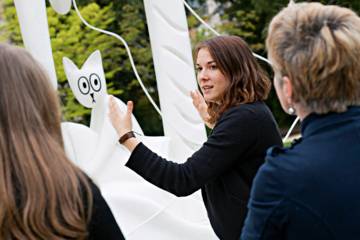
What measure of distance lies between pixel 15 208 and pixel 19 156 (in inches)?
4.6

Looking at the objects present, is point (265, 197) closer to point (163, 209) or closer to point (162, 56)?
point (163, 209)

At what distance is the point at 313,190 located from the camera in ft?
4.93

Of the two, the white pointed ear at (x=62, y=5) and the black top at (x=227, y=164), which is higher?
the white pointed ear at (x=62, y=5)

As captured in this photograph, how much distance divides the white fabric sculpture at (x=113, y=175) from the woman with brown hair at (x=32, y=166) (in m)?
2.50

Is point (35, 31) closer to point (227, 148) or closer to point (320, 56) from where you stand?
point (227, 148)

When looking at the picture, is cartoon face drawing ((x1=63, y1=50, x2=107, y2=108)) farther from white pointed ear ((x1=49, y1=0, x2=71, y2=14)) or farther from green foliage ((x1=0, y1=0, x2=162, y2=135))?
green foliage ((x1=0, y1=0, x2=162, y2=135))

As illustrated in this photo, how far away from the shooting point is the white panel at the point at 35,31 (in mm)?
3746

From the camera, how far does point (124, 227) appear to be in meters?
3.94

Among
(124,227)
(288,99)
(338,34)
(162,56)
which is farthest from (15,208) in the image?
(162,56)

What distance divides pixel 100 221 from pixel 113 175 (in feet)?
8.61

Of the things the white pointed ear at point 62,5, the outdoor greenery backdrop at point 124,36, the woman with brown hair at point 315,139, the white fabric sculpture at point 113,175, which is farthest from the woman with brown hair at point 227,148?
the outdoor greenery backdrop at point 124,36

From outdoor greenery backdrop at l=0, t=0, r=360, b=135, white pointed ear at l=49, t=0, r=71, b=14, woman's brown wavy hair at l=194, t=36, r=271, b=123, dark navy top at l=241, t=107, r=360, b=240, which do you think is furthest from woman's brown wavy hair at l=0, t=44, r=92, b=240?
outdoor greenery backdrop at l=0, t=0, r=360, b=135

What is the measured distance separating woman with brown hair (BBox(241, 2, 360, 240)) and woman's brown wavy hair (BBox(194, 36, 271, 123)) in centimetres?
94

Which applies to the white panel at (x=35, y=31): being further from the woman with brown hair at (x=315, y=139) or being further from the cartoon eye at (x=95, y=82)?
the woman with brown hair at (x=315, y=139)
